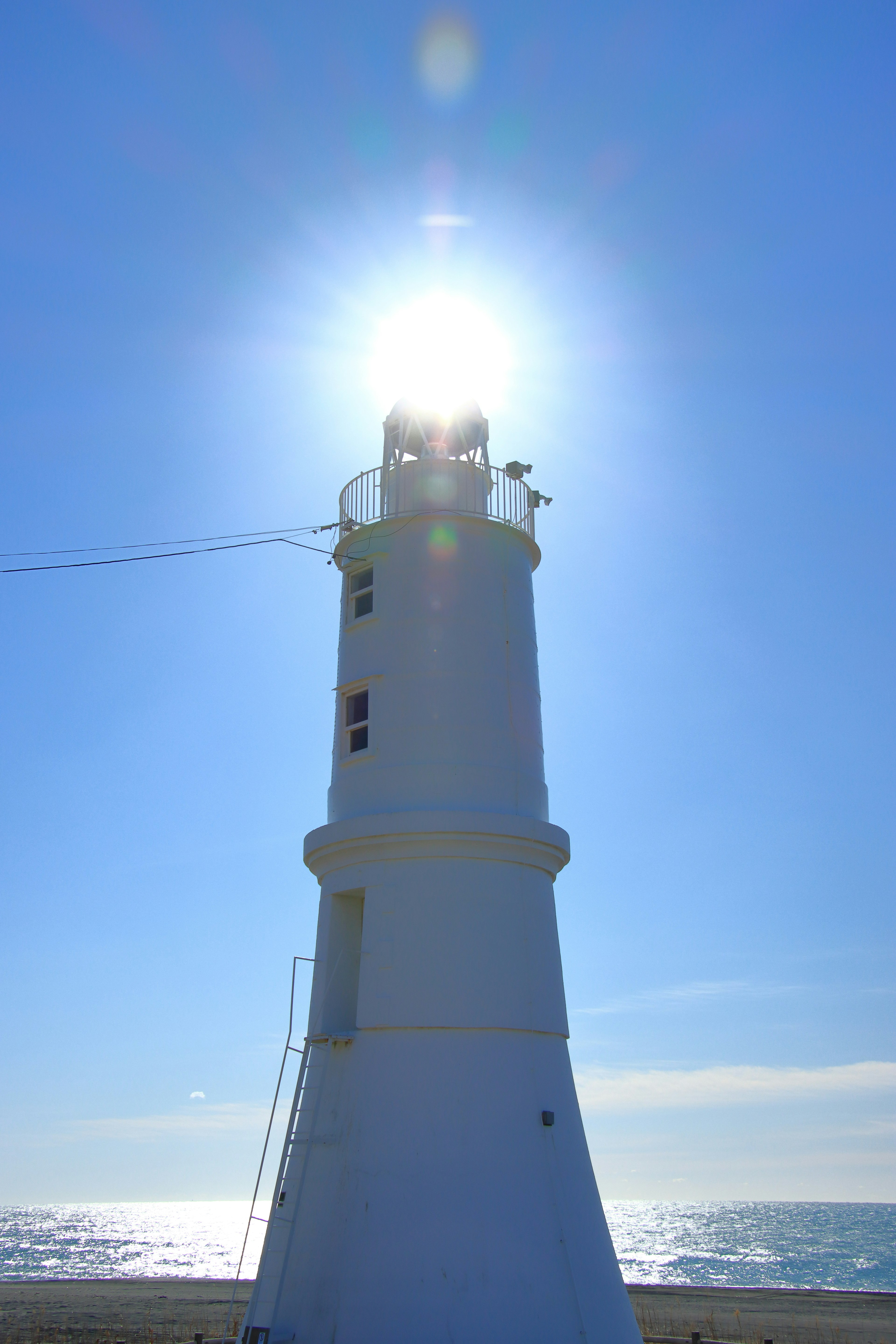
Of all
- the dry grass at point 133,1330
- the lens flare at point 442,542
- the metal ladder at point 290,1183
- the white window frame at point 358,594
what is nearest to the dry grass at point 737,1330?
the dry grass at point 133,1330

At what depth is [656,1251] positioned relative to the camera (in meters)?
86.3

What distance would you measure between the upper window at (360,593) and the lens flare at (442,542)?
100 centimetres

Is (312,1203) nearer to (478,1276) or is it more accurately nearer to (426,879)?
(478,1276)

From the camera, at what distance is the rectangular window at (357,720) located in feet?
46.5

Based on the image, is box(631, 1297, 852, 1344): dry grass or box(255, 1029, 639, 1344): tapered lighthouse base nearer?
box(255, 1029, 639, 1344): tapered lighthouse base

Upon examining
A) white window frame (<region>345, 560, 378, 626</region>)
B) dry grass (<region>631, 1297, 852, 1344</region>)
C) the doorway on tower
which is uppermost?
white window frame (<region>345, 560, 378, 626</region>)

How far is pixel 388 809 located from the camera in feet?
43.3

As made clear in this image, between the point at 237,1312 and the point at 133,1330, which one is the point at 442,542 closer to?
the point at 133,1330

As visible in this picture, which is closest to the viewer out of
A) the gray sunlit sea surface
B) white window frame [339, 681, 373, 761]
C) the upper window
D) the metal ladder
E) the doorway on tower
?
the metal ladder

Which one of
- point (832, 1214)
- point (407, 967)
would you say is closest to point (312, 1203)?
point (407, 967)

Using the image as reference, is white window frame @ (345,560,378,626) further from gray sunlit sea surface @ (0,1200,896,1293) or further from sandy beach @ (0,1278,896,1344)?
gray sunlit sea surface @ (0,1200,896,1293)

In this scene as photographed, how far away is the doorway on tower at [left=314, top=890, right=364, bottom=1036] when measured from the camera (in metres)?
13.1

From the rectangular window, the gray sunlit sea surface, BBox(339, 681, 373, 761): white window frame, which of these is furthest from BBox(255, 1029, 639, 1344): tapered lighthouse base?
the gray sunlit sea surface

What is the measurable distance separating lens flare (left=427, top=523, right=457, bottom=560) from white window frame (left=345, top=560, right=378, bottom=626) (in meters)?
0.90
